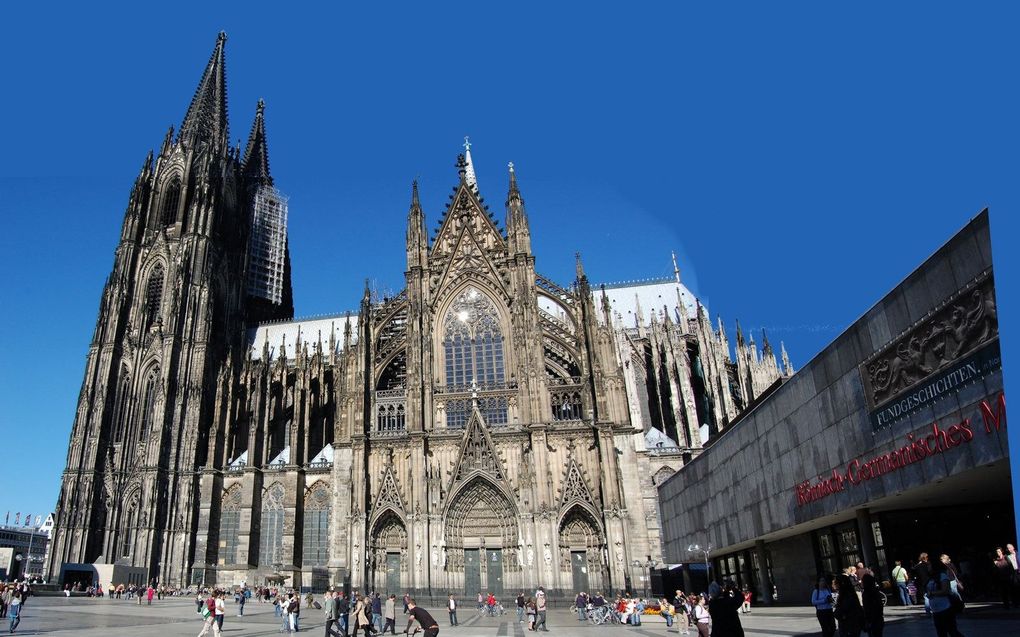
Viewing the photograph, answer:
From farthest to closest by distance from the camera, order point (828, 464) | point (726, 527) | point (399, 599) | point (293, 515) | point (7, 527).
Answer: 1. point (7, 527)
2. point (293, 515)
3. point (399, 599)
4. point (726, 527)
5. point (828, 464)

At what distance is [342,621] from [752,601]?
17.5 meters

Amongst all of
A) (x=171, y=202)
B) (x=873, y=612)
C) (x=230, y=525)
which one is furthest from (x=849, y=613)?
(x=171, y=202)

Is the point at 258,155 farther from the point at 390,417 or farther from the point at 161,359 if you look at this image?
the point at 390,417

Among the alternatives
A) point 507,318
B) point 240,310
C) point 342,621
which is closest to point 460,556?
point 507,318

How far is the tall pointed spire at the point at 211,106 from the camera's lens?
6150 cm

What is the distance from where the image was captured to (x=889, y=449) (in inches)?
612

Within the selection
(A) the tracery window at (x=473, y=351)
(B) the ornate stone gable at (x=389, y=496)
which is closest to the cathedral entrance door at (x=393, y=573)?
(B) the ornate stone gable at (x=389, y=496)

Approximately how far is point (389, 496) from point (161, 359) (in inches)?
969

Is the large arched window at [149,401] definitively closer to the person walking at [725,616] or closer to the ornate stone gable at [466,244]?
the ornate stone gable at [466,244]

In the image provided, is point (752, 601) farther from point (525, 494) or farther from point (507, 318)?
point (507, 318)

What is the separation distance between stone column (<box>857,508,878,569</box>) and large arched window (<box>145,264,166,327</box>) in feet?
166

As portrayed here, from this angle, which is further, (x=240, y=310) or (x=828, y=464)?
(x=240, y=310)

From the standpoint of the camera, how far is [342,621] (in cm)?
1880

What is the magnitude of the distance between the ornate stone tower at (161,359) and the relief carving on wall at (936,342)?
43555 millimetres
